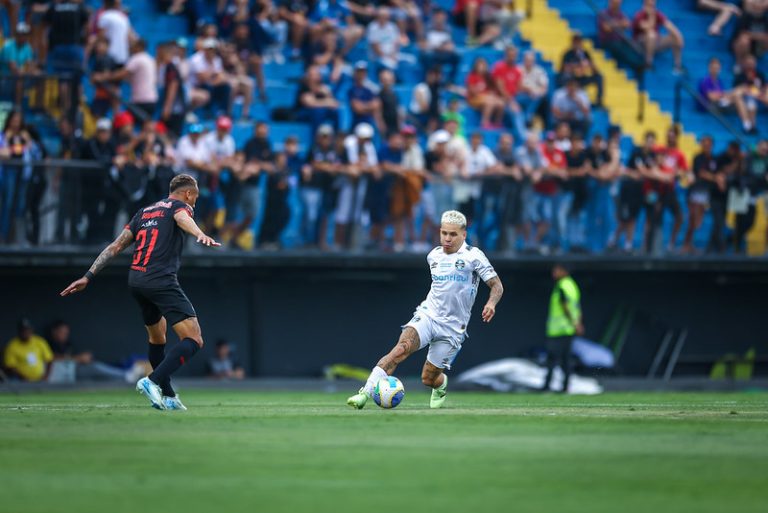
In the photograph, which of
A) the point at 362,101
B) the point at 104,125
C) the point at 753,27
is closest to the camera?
the point at 104,125

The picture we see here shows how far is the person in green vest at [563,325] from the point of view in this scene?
2281 cm

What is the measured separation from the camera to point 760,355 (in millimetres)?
28391

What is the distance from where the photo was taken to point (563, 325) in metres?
22.9

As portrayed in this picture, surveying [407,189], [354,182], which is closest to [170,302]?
[354,182]

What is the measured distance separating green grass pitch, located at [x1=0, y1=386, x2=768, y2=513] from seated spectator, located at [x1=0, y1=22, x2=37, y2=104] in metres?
11.2

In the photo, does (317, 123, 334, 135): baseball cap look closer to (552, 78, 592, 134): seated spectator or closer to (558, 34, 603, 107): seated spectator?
(552, 78, 592, 134): seated spectator

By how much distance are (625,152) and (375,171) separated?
623 cm

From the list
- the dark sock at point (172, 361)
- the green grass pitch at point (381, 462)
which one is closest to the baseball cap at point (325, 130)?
the green grass pitch at point (381, 462)

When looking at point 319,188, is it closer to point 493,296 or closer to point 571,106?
point 571,106

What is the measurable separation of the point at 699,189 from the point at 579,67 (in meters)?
3.99

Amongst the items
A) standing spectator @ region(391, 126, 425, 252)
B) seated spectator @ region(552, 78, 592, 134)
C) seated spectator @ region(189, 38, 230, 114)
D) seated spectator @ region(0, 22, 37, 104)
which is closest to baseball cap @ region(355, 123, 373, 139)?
standing spectator @ region(391, 126, 425, 252)

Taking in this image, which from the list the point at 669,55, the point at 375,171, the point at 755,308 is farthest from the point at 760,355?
the point at 375,171

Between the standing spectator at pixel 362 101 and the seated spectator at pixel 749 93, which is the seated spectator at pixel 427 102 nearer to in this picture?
the standing spectator at pixel 362 101

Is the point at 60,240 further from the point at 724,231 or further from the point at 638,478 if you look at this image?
the point at 638,478
